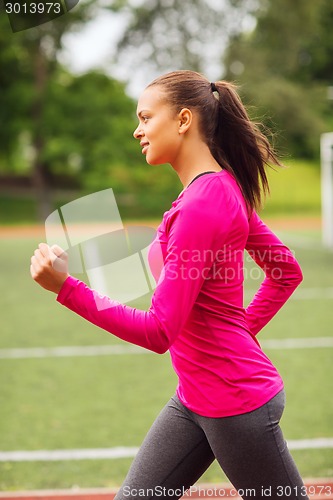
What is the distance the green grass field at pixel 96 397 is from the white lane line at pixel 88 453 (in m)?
0.08

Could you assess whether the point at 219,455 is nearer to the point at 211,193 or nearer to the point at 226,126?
the point at 211,193

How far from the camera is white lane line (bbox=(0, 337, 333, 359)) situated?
759cm

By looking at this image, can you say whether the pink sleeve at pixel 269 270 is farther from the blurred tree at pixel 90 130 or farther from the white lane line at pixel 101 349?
the blurred tree at pixel 90 130

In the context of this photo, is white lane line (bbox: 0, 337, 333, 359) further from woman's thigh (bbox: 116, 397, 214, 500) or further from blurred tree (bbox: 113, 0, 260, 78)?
blurred tree (bbox: 113, 0, 260, 78)

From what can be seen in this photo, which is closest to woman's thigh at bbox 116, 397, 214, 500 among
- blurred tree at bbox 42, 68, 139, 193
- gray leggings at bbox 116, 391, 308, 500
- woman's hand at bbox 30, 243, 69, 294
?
gray leggings at bbox 116, 391, 308, 500

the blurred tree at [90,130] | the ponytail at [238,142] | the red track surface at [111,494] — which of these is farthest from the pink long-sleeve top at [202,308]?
the blurred tree at [90,130]

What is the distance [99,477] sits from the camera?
4188mm

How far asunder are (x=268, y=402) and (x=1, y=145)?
35.3m

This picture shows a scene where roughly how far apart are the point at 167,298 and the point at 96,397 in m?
4.36

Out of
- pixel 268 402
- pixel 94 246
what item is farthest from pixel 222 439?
pixel 94 246

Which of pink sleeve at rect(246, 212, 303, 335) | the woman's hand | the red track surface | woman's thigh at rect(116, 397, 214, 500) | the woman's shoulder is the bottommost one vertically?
the red track surface

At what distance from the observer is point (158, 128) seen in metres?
2.04

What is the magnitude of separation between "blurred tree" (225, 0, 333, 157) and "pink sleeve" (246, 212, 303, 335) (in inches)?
1338

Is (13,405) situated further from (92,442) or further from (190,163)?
(190,163)
